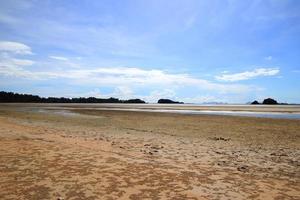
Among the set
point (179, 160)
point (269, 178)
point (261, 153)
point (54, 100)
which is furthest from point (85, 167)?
point (54, 100)

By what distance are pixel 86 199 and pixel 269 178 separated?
4779 millimetres

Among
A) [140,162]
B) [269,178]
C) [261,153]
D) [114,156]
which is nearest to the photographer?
[269,178]

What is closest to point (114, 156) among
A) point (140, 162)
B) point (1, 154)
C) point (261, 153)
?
point (140, 162)

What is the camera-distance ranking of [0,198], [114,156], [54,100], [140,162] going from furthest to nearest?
[54,100]
[114,156]
[140,162]
[0,198]

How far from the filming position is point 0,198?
239 inches

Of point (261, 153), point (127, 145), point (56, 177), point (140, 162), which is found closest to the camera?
point (56, 177)

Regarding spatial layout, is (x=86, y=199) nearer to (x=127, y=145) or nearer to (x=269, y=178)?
(x=269, y=178)

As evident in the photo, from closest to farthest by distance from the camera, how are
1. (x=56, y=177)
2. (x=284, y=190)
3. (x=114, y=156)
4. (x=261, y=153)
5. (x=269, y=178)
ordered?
Result: (x=284, y=190) → (x=56, y=177) → (x=269, y=178) → (x=114, y=156) → (x=261, y=153)

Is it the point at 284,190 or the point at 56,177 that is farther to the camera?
the point at 56,177

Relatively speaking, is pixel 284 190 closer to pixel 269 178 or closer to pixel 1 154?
pixel 269 178

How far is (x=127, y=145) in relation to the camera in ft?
44.5

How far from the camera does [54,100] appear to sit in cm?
16725

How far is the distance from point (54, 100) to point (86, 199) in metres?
169

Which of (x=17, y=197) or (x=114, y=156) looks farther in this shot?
(x=114, y=156)
